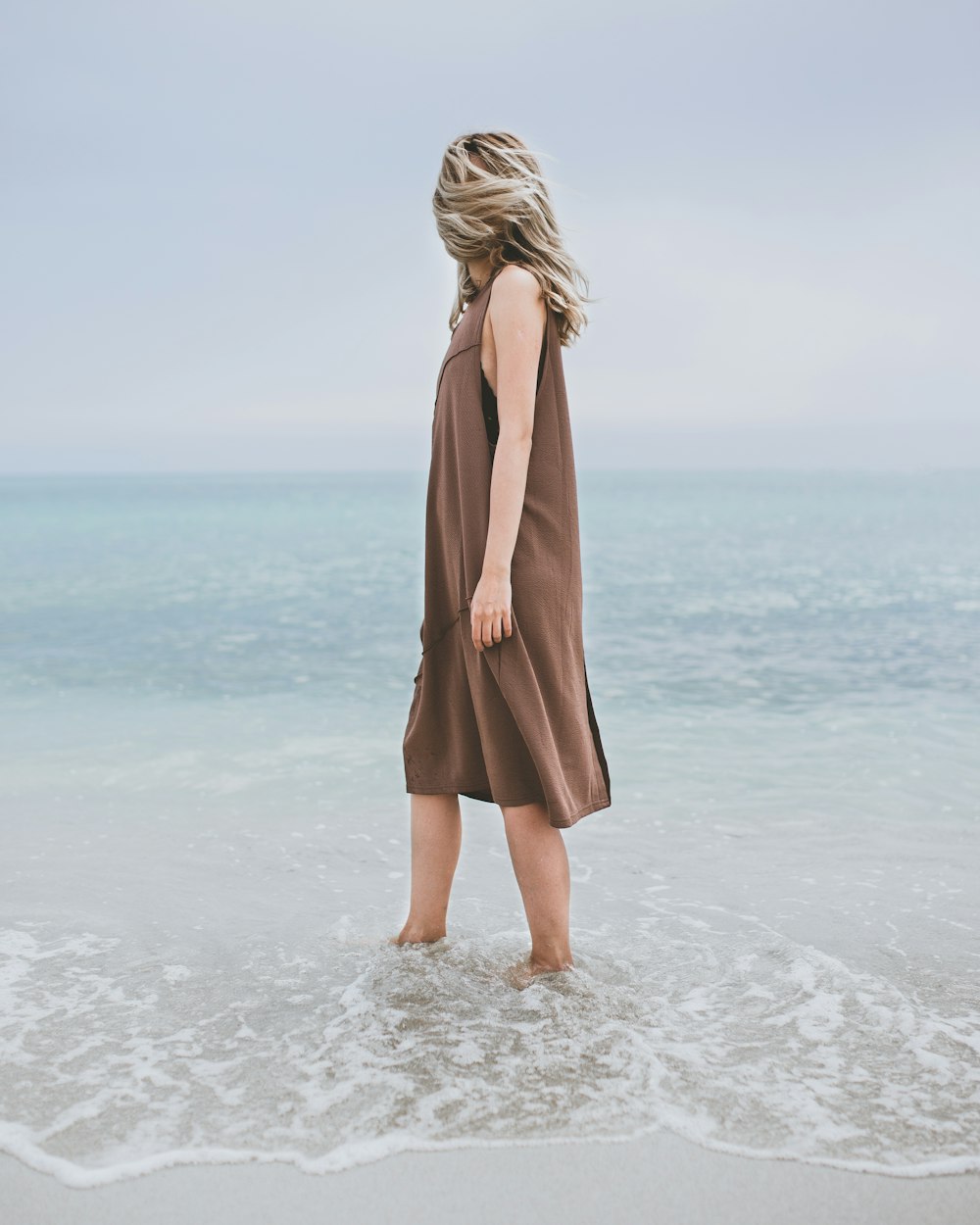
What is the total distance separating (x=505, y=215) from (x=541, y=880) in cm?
148

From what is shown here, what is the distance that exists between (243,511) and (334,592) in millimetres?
37289

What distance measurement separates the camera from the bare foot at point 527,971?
2.55 m

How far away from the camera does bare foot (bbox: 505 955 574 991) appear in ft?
8.38

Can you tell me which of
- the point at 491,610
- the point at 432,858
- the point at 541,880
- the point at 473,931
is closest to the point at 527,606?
the point at 491,610

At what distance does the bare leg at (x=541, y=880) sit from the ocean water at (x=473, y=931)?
6 centimetres

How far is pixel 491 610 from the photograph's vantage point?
239 centimetres

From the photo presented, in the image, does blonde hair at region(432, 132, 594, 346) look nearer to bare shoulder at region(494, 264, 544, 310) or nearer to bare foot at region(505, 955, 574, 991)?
bare shoulder at region(494, 264, 544, 310)

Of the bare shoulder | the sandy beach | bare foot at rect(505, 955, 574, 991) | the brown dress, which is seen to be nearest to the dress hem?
the brown dress

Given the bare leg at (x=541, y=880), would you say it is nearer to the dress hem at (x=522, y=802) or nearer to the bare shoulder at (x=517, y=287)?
the dress hem at (x=522, y=802)

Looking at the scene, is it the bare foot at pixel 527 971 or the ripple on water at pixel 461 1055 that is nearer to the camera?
the ripple on water at pixel 461 1055

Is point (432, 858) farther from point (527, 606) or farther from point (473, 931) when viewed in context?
point (527, 606)

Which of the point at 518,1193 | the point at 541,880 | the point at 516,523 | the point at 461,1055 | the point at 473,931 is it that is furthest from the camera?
the point at 473,931

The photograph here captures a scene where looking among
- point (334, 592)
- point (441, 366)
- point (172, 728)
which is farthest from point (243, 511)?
point (441, 366)

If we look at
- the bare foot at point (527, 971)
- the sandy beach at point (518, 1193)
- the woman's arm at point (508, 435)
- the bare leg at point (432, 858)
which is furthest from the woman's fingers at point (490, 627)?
the sandy beach at point (518, 1193)
